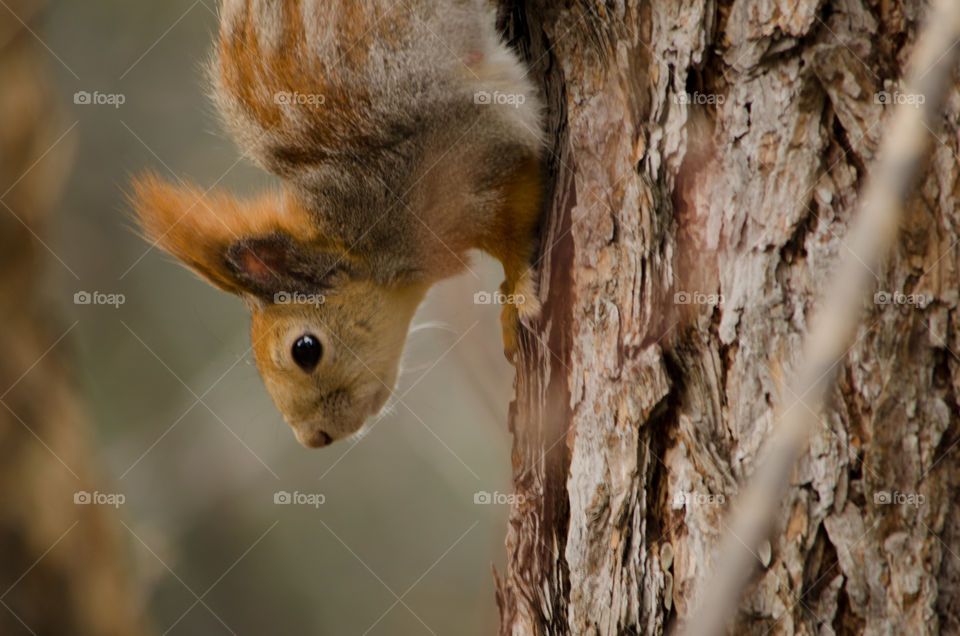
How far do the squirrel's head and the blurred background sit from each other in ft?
2.34

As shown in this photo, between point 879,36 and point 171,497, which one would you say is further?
point 171,497

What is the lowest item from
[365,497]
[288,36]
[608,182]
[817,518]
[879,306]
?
[365,497]

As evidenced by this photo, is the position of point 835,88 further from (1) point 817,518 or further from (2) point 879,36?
(1) point 817,518

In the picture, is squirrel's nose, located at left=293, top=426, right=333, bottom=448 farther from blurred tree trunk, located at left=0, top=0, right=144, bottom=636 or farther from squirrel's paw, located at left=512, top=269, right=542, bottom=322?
blurred tree trunk, located at left=0, top=0, right=144, bottom=636

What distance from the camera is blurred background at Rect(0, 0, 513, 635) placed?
304 cm

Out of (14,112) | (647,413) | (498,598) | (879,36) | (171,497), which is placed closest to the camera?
(879,36)

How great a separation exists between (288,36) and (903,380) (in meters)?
1.31

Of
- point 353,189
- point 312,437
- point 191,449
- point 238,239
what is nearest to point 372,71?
point 353,189

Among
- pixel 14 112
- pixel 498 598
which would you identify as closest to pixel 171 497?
pixel 14 112

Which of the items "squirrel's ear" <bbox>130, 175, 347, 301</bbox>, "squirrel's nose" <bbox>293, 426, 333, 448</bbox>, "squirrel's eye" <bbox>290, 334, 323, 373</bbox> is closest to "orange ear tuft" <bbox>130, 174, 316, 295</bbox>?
"squirrel's ear" <bbox>130, 175, 347, 301</bbox>

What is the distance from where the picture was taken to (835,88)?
117cm

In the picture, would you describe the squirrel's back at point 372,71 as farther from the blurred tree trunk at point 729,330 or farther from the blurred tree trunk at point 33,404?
the blurred tree trunk at point 33,404

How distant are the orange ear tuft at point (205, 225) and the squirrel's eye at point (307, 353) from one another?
0.66 ft

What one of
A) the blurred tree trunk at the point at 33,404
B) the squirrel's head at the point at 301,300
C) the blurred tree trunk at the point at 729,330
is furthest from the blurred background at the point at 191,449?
the blurred tree trunk at the point at 729,330
